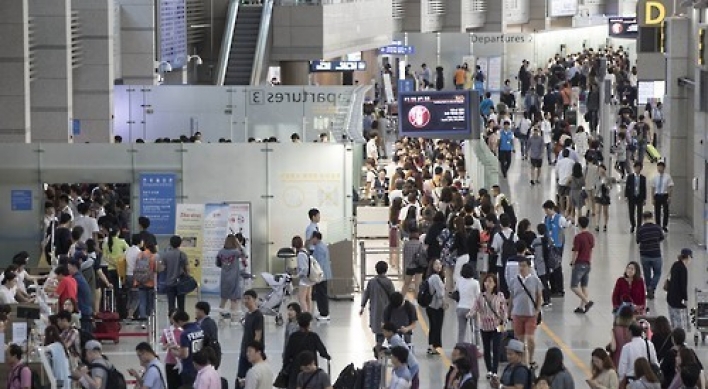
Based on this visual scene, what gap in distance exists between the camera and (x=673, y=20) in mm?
38469

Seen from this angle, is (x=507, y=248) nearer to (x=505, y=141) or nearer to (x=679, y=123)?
(x=679, y=123)

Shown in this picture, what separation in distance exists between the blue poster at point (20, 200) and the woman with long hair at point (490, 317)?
9291 mm

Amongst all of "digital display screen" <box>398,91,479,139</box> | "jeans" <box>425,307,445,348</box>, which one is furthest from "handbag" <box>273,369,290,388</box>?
"digital display screen" <box>398,91,479,139</box>

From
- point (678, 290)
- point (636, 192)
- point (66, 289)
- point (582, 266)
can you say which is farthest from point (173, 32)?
point (678, 290)

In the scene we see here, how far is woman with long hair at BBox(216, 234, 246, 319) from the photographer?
27031 mm

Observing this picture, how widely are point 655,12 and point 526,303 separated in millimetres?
21649

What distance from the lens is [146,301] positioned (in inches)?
1053

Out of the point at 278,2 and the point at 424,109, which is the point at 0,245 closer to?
the point at 424,109

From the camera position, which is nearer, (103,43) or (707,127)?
(707,127)

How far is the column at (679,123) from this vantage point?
38.7 metres

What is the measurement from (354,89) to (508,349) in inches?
853

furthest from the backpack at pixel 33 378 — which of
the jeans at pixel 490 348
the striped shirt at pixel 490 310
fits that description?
the jeans at pixel 490 348

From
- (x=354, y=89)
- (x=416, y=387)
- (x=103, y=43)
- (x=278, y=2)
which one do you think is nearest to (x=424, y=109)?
(x=354, y=89)

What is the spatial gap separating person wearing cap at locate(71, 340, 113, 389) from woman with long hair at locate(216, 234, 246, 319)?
7.93 m
